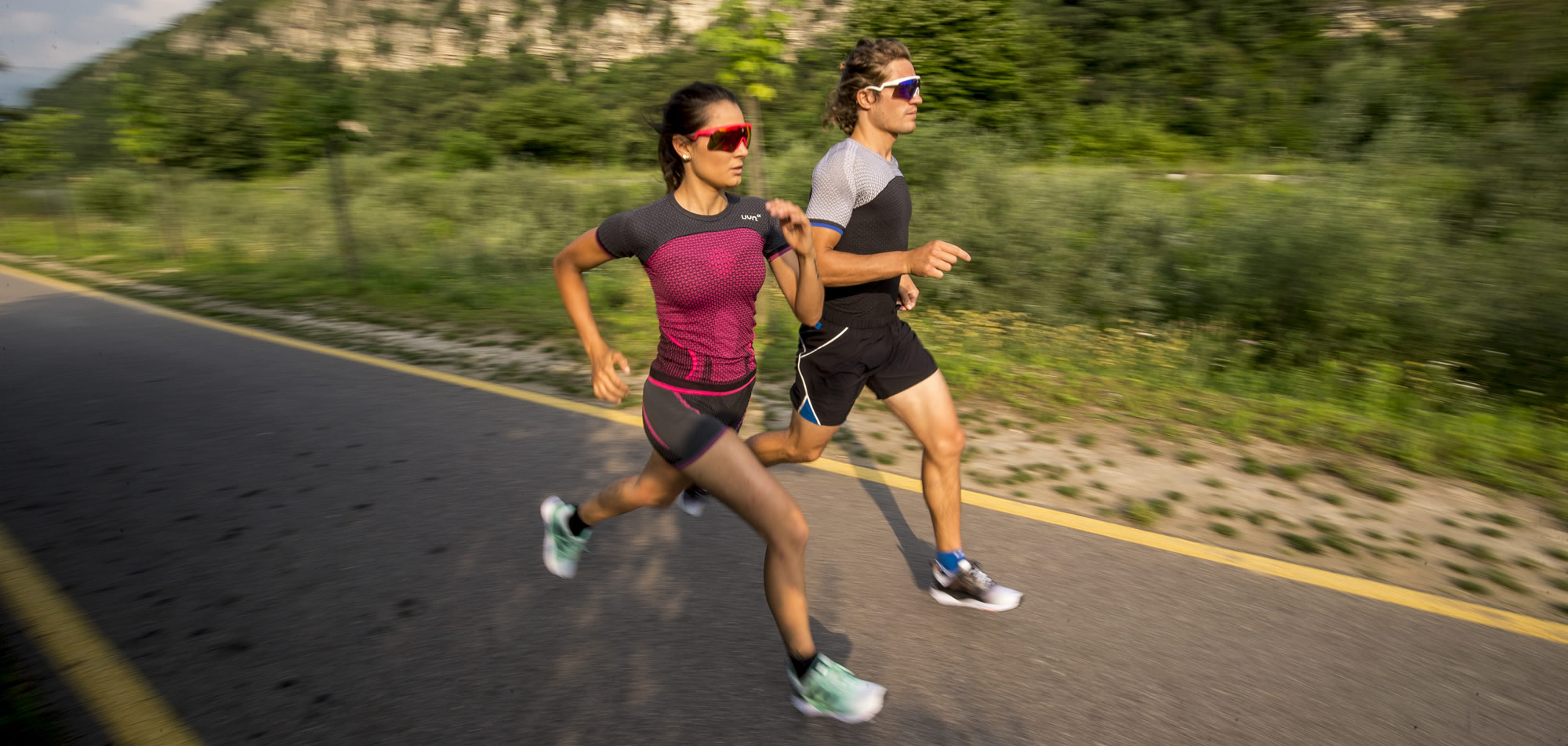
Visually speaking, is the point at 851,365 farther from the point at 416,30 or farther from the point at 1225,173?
the point at 416,30

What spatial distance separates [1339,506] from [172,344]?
378 inches

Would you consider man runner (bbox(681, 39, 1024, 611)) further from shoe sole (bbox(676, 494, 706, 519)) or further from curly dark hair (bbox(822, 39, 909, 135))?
shoe sole (bbox(676, 494, 706, 519))

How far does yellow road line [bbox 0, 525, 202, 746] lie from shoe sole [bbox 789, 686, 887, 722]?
5.73 feet

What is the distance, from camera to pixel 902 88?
11.5ft

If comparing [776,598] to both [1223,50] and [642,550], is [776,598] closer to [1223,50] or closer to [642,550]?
[642,550]

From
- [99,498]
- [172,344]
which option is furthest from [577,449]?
[172,344]

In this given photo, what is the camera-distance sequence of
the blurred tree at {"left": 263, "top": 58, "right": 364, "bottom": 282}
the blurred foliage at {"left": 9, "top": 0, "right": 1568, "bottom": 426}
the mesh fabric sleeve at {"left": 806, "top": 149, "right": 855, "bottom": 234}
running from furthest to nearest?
the blurred tree at {"left": 263, "top": 58, "right": 364, "bottom": 282}
the blurred foliage at {"left": 9, "top": 0, "right": 1568, "bottom": 426}
the mesh fabric sleeve at {"left": 806, "top": 149, "right": 855, "bottom": 234}

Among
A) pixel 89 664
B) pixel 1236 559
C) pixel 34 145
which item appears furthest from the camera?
pixel 34 145

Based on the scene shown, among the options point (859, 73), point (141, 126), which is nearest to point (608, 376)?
point (859, 73)

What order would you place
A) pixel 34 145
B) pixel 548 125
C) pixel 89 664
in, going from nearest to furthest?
1. pixel 89 664
2. pixel 34 145
3. pixel 548 125

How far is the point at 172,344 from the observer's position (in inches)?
360

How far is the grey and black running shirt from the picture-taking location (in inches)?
133

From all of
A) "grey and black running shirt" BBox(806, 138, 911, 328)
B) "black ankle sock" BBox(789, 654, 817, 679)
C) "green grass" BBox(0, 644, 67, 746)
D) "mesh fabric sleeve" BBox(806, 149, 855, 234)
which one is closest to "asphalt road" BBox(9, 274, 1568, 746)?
"black ankle sock" BBox(789, 654, 817, 679)

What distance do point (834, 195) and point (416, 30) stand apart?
133m
